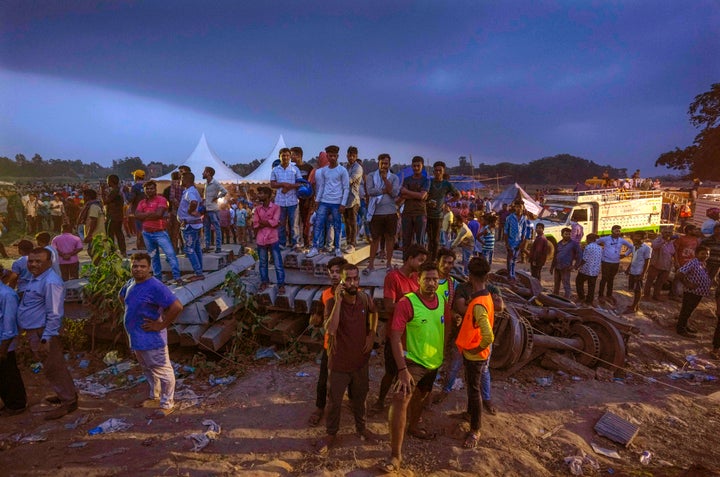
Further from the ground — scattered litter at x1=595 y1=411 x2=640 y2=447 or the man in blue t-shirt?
the man in blue t-shirt

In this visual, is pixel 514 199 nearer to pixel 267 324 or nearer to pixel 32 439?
pixel 267 324

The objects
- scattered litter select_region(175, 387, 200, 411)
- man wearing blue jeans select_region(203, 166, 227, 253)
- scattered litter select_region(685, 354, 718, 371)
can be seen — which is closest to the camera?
scattered litter select_region(175, 387, 200, 411)

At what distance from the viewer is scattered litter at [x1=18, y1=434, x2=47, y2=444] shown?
161 inches

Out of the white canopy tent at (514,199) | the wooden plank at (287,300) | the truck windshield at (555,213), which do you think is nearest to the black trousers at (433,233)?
the wooden plank at (287,300)

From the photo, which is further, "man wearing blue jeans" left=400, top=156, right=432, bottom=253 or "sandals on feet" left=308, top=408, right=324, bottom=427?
"man wearing blue jeans" left=400, top=156, right=432, bottom=253

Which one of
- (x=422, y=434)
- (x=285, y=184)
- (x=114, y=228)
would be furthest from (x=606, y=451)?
(x=114, y=228)

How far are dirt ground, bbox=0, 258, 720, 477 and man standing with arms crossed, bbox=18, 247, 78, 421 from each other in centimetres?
64

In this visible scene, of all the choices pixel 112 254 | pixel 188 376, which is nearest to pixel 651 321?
pixel 188 376

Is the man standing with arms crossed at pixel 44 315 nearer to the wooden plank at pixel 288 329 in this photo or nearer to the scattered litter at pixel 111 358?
the scattered litter at pixel 111 358

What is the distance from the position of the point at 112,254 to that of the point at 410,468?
5633 millimetres

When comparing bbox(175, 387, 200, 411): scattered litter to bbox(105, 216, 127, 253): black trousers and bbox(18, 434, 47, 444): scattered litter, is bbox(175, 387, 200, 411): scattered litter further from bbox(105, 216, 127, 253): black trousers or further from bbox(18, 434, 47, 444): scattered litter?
bbox(105, 216, 127, 253): black trousers

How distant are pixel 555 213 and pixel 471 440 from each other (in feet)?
45.3

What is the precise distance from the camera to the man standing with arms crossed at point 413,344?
133 inches

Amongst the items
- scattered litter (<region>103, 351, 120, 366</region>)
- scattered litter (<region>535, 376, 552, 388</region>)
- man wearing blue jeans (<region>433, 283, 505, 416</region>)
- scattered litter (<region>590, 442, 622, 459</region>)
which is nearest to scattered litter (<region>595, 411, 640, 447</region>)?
scattered litter (<region>590, 442, 622, 459</region>)
